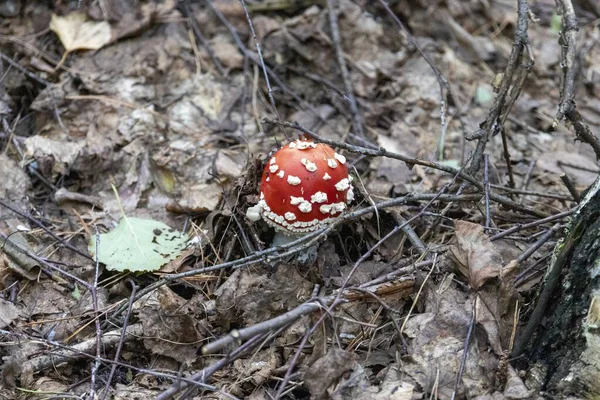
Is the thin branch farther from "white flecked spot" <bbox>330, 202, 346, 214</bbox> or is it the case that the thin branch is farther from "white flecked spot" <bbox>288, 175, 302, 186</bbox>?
"white flecked spot" <bbox>288, 175, 302, 186</bbox>

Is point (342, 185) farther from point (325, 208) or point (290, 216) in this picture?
point (290, 216)

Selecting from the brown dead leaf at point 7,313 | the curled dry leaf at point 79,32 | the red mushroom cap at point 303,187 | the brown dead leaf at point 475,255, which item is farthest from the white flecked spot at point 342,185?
the curled dry leaf at point 79,32

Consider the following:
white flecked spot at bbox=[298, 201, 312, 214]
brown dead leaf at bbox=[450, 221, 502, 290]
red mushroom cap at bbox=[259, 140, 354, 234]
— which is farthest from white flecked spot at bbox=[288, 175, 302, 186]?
brown dead leaf at bbox=[450, 221, 502, 290]

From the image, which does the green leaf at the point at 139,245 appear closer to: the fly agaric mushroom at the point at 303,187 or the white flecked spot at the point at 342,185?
the fly agaric mushroom at the point at 303,187

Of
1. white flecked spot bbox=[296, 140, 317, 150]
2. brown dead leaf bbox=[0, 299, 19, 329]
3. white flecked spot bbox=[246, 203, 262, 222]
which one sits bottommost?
brown dead leaf bbox=[0, 299, 19, 329]

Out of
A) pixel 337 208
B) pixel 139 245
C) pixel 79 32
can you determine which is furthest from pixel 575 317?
pixel 79 32
